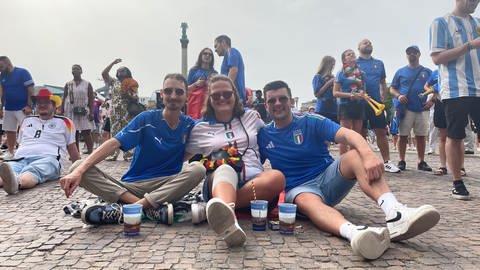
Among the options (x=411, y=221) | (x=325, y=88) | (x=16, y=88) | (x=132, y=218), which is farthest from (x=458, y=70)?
(x=16, y=88)

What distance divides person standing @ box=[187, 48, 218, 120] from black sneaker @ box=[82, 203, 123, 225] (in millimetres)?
3599

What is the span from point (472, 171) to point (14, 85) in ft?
28.1

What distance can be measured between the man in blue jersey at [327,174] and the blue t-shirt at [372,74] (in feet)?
12.4

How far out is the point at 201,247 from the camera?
2.67 metres

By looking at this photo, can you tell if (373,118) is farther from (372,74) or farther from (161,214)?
(161,214)

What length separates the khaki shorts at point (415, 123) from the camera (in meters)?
6.91

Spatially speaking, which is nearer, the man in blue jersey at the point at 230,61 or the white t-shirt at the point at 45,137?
the white t-shirt at the point at 45,137

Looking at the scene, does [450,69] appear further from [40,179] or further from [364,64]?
[40,179]

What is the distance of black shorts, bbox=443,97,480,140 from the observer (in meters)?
4.29

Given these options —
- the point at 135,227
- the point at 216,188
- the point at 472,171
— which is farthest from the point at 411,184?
the point at 135,227

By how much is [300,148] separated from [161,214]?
132cm

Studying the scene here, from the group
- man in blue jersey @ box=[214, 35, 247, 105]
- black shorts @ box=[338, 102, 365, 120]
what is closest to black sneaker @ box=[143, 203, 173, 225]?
man in blue jersey @ box=[214, 35, 247, 105]

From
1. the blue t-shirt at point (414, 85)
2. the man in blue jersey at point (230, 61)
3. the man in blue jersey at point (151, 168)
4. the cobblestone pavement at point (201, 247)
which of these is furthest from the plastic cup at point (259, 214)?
the blue t-shirt at point (414, 85)

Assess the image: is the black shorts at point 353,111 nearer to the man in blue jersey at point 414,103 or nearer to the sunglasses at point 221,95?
the man in blue jersey at point 414,103
